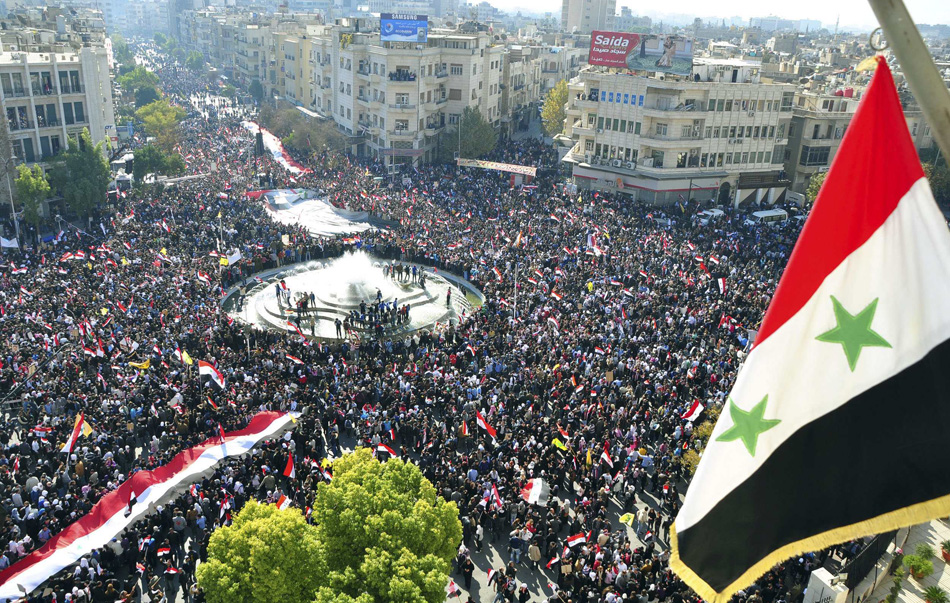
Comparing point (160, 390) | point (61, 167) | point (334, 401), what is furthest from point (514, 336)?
point (61, 167)

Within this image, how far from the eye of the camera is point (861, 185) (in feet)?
17.9

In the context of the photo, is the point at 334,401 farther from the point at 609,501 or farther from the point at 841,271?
the point at 841,271

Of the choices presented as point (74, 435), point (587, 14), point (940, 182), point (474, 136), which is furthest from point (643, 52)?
point (587, 14)

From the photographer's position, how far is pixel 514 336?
3281 centimetres

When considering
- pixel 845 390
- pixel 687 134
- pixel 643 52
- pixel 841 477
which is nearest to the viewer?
pixel 845 390

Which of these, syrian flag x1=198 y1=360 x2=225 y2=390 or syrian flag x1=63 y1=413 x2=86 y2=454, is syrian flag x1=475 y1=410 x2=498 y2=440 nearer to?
syrian flag x1=198 y1=360 x2=225 y2=390

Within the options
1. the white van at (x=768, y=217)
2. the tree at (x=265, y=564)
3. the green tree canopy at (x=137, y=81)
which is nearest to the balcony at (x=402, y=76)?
the white van at (x=768, y=217)

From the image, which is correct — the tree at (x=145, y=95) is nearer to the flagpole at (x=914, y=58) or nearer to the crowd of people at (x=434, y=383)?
the crowd of people at (x=434, y=383)

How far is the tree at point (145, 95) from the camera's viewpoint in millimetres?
103875

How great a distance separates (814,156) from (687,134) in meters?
13.4

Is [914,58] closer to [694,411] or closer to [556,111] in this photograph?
[694,411]

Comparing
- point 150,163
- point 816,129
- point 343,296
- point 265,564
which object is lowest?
point 343,296

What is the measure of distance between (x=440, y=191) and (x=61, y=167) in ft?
82.9

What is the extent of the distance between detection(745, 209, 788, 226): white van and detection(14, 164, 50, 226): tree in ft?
147
